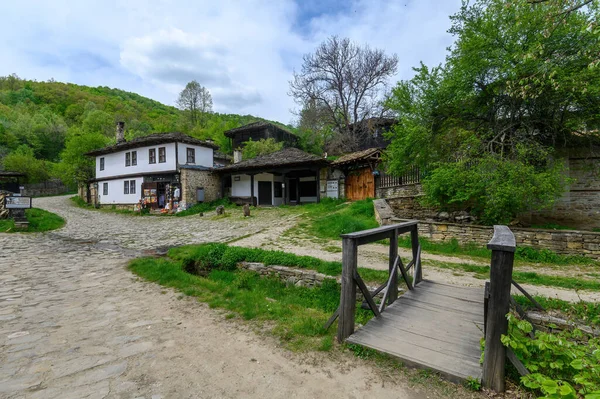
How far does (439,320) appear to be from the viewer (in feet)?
11.7

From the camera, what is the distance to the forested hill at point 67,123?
3009 centimetres

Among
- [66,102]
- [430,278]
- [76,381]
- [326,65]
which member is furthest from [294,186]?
[66,102]

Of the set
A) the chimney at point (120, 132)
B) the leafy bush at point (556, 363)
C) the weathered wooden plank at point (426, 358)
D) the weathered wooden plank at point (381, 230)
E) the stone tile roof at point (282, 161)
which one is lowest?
the weathered wooden plank at point (426, 358)

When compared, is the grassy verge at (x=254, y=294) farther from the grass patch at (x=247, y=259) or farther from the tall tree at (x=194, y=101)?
the tall tree at (x=194, y=101)

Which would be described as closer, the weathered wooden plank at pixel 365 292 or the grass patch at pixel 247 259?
the weathered wooden plank at pixel 365 292

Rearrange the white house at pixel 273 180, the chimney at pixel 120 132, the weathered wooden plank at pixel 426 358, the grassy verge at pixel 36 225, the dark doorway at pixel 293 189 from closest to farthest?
the weathered wooden plank at pixel 426 358 → the grassy verge at pixel 36 225 → the white house at pixel 273 180 → the dark doorway at pixel 293 189 → the chimney at pixel 120 132

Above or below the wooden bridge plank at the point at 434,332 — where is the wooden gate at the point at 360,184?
above

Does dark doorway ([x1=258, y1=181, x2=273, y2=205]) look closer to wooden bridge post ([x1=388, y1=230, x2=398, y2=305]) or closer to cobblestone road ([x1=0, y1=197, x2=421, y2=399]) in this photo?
cobblestone road ([x1=0, y1=197, x2=421, y2=399])

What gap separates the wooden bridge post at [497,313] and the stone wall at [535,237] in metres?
6.94

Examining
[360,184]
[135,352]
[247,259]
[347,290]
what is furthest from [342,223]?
[360,184]

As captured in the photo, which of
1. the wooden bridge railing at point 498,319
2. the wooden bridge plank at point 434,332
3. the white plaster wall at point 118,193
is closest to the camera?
the wooden bridge railing at point 498,319

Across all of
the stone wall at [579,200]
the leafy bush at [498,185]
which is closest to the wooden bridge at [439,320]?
the leafy bush at [498,185]

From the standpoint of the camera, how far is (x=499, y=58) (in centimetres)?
869

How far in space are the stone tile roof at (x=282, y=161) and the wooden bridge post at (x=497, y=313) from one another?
635 inches
